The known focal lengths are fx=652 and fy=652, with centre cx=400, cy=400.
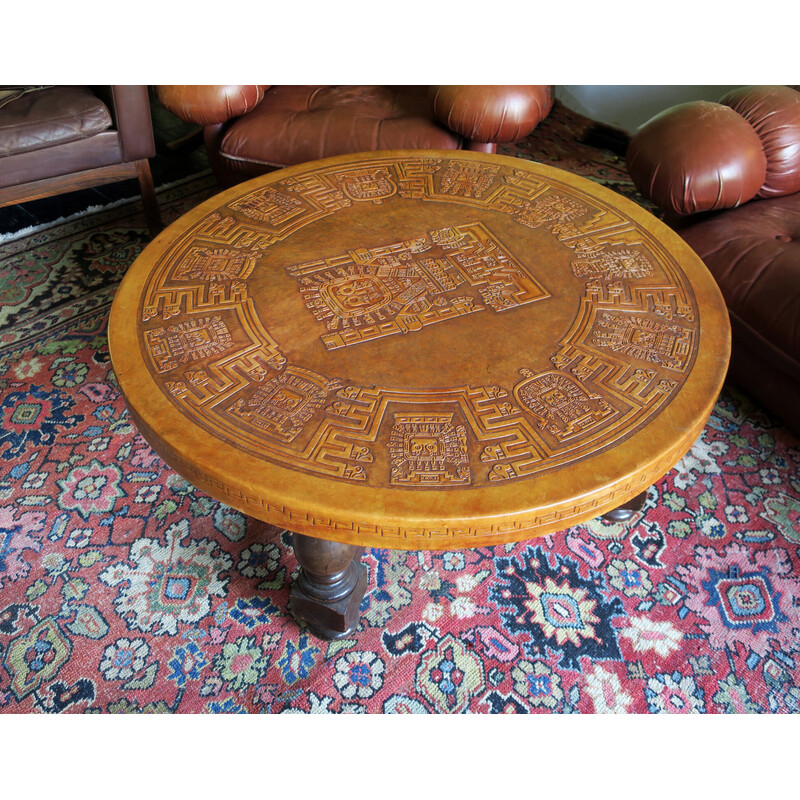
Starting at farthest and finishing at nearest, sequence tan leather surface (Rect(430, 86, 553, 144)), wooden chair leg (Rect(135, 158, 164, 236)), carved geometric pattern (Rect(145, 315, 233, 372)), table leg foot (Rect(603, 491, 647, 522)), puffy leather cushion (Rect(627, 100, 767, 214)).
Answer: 1. wooden chair leg (Rect(135, 158, 164, 236))
2. tan leather surface (Rect(430, 86, 553, 144))
3. puffy leather cushion (Rect(627, 100, 767, 214))
4. table leg foot (Rect(603, 491, 647, 522))
5. carved geometric pattern (Rect(145, 315, 233, 372))

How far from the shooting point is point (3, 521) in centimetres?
161

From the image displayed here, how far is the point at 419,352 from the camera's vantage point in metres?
1.22

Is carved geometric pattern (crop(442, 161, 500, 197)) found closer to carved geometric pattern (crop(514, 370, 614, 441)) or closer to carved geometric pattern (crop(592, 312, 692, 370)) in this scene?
carved geometric pattern (crop(592, 312, 692, 370))

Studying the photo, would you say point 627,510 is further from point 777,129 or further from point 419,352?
point 777,129

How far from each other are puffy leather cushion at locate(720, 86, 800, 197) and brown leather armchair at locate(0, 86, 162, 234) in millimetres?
2000

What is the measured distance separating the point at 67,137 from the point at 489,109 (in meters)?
1.40

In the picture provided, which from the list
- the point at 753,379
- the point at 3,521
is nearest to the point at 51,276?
the point at 3,521

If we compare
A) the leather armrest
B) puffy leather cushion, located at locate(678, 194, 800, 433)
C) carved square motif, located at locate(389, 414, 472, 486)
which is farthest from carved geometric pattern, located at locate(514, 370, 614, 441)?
the leather armrest

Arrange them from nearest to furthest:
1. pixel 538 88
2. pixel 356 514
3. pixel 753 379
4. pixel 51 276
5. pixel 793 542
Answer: pixel 356 514, pixel 793 542, pixel 753 379, pixel 538 88, pixel 51 276

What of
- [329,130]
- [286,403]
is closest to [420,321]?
[286,403]

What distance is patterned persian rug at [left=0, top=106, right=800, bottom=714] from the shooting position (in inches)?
52.0

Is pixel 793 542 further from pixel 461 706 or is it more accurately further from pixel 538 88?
pixel 538 88

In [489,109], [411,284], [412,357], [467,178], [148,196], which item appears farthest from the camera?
[148,196]

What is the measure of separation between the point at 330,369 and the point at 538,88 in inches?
56.2
